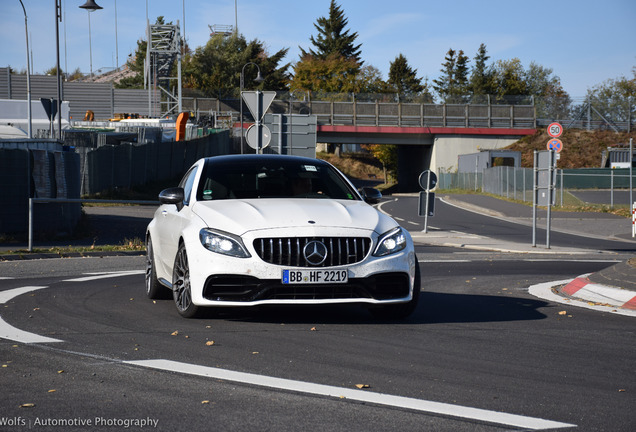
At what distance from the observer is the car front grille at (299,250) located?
7742mm

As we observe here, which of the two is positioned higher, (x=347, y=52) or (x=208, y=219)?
(x=347, y=52)

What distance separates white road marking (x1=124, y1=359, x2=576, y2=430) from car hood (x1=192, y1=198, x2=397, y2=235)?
2.00 meters

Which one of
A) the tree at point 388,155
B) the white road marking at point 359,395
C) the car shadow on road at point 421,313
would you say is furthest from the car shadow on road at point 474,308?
the tree at point 388,155

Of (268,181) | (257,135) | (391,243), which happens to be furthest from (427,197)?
(391,243)

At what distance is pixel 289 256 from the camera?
7738mm

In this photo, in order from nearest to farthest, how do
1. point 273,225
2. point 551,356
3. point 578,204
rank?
point 551,356 < point 273,225 < point 578,204

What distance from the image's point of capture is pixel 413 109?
79.2 metres

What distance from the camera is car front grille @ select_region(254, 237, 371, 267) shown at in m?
7.74

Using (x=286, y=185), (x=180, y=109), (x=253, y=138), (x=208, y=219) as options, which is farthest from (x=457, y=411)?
(x=180, y=109)

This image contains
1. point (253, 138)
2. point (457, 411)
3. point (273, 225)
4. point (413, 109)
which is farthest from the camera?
point (413, 109)

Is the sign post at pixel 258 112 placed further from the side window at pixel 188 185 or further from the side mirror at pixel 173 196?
the side mirror at pixel 173 196

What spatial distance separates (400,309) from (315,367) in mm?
2494

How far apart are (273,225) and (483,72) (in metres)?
136

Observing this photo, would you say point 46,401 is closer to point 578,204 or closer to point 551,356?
point 551,356
